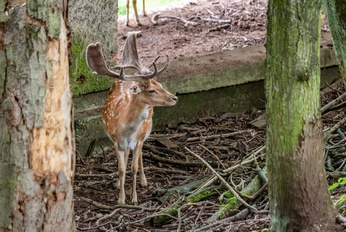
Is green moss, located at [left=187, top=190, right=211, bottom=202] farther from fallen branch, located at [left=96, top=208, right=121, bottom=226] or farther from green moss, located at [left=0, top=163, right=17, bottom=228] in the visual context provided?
green moss, located at [left=0, top=163, right=17, bottom=228]

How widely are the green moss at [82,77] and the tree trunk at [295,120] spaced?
3568 millimetres

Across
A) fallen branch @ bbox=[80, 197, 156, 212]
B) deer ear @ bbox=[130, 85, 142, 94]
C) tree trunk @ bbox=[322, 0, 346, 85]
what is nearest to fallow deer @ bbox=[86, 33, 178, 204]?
deer ear @ bbox=[130, 85, 142, 94]

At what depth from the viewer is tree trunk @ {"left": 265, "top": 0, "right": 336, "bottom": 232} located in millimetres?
3803

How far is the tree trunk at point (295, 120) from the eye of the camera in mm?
3803

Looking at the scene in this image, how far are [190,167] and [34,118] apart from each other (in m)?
3.57

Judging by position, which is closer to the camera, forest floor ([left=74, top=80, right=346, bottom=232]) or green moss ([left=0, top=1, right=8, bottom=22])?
green moss ([left=0, top=1, right=8, bottom=22])

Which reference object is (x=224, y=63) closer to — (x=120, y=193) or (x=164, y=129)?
(x=164, y=129)

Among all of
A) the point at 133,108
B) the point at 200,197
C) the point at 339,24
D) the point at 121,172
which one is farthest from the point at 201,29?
the point at 339,24

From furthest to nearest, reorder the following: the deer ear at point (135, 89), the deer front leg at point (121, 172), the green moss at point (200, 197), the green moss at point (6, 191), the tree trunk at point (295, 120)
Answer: the deer front leg at point (121, 172) < the deer ear at point (135, 89) < the green moss at point (200, 197) < the tree trunk at point (295, 120) < the green moss at point (6, 191)

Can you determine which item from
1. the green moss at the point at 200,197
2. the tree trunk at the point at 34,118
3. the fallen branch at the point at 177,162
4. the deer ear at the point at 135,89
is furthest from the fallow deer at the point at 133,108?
the tree trunk at the point at 34,118

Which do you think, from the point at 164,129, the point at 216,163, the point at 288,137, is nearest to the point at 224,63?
the point at 164,129

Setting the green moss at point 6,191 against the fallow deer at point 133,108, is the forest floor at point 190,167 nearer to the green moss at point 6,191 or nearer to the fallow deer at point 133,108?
the fallow deer at point 133,108

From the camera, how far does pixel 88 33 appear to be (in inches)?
279

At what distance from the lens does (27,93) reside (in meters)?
3.43
